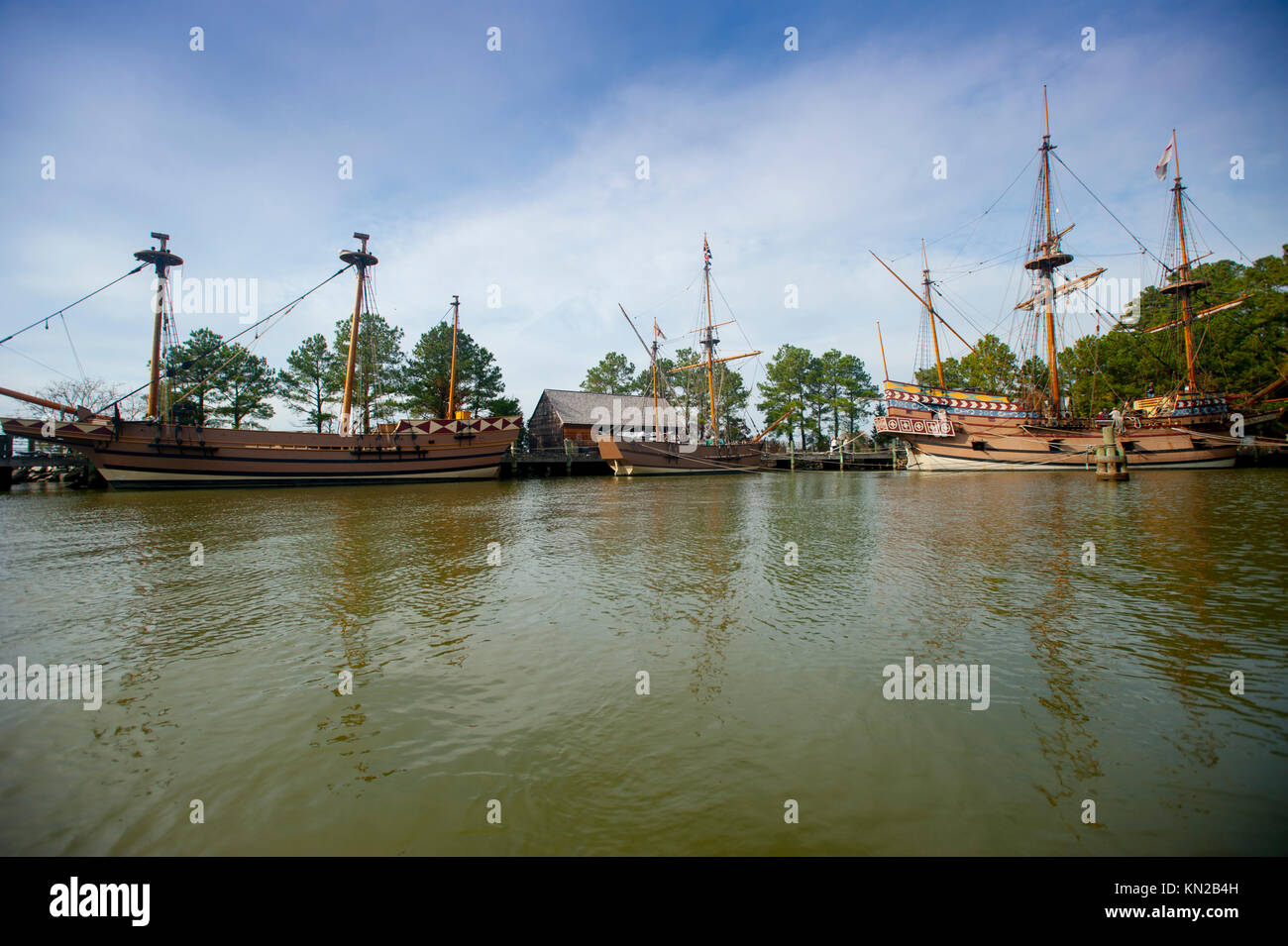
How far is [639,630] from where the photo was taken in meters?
6.65

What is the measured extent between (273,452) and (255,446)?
41.7 inches

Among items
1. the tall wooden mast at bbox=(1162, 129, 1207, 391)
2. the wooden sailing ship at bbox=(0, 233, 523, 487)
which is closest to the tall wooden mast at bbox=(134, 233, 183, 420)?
the wooden sailing ship at bbox=(0, 233, 523, 487)

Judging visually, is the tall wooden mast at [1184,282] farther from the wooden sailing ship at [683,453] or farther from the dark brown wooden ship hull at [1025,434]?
the wooden sailing ship at [683,453]

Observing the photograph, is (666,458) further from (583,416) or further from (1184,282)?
(1184,282)

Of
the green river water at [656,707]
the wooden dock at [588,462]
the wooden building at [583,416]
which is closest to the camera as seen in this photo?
the green river water at [656,707]

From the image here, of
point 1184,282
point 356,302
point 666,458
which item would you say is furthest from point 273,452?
point 1184,282

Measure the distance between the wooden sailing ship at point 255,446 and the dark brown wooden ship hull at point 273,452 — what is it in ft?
0.18

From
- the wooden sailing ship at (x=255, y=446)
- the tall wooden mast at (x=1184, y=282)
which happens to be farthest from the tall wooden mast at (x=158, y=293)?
the tall wooden mast at (x=1184, y=282)

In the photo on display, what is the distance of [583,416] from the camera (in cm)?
6016

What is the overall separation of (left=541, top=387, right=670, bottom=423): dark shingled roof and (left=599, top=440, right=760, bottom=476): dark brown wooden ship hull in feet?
28.6

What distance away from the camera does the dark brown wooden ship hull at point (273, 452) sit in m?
31.5
